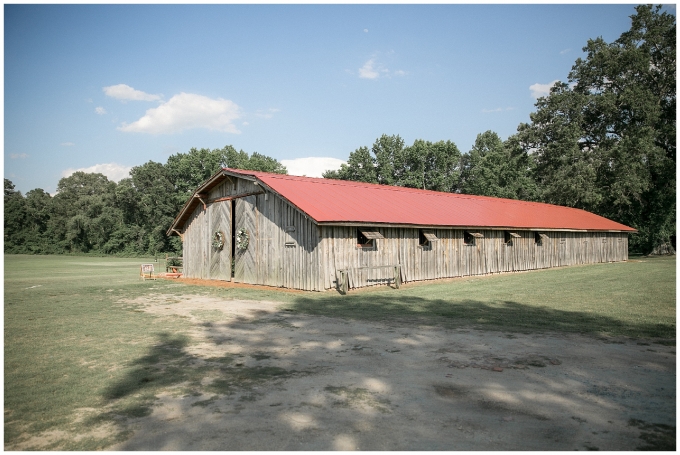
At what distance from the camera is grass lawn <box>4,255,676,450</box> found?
239 inches

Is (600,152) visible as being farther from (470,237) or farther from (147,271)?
A: (147,271)

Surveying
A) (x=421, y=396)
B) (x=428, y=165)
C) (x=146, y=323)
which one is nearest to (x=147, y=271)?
(x=146, y=323)

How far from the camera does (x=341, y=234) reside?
19.4m

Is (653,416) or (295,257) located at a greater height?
(295,257)

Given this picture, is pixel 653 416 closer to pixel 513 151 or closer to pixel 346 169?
pixel 513 151

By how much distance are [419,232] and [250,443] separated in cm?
1844

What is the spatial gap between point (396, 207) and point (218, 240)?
9115mm

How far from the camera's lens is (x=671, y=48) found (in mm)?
43062

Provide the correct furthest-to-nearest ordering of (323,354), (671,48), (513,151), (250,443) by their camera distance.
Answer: (513,151) → (671,48) → (323,354) → (250,443)

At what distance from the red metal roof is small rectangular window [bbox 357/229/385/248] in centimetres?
56

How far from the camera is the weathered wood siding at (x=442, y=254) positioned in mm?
19359

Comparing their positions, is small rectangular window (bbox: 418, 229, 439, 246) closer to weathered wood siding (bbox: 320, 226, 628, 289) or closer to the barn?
the barn

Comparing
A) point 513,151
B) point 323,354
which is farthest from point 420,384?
point 513,151

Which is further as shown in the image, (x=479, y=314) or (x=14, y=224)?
(x=14, y=224)
